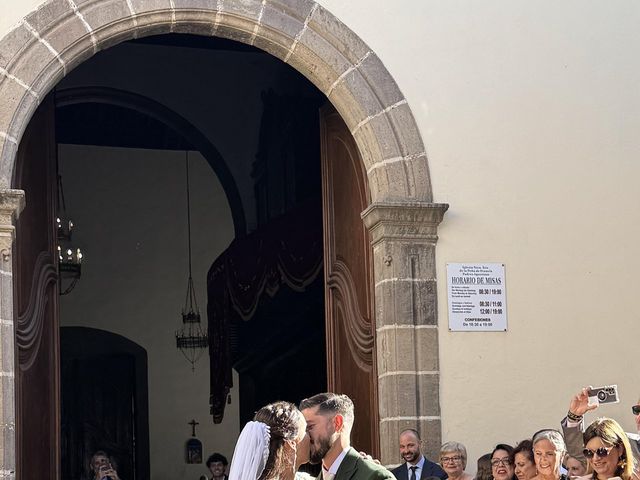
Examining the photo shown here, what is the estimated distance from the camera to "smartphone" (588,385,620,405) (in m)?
7.27

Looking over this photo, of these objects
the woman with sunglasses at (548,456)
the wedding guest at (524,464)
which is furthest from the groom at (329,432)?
the wedding guest at (524,464)

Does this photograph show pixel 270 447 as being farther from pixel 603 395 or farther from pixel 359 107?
pixel 359 107

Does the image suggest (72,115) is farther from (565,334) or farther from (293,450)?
(293,450)

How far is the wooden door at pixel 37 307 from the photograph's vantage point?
882 cm

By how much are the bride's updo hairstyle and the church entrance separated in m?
4.29

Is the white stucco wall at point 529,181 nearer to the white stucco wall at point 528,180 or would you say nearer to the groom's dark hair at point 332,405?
the white stucco wall at point 528,180

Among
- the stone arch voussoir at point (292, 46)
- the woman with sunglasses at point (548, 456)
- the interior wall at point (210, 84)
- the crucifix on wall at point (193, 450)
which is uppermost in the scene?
the interior wall at point (210, 84)

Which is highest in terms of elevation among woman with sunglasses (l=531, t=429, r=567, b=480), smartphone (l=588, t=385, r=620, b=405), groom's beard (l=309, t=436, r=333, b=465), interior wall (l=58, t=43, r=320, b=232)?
interior wall (l=58, t=43, r=320, b=232)

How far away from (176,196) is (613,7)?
844 cm

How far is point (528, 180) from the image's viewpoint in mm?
9484

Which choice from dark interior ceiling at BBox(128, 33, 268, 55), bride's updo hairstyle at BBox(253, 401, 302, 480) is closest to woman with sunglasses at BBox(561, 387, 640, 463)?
bride's updo hairstyle at BBox(253, 401, 302, 480)

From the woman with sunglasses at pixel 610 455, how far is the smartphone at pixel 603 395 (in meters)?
1.31

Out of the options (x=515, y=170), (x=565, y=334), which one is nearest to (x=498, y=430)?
(x=565, y=334)

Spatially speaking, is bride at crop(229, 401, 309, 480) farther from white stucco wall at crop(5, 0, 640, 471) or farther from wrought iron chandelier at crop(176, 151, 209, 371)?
wrought iron chandelier at crop(176, 151, 209, 371)
